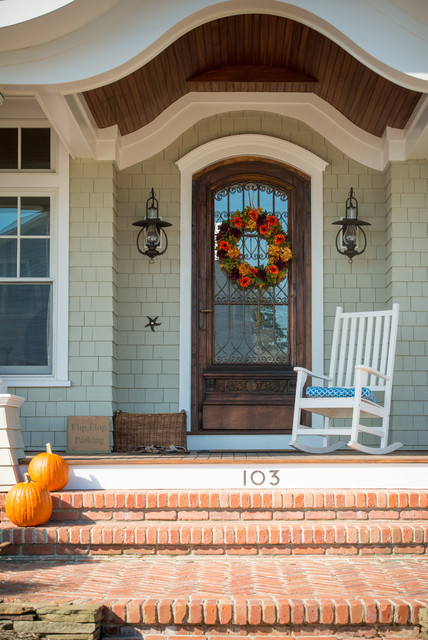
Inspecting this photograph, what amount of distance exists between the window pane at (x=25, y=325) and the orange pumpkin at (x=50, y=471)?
5.99 ft

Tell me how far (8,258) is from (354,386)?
111 inches

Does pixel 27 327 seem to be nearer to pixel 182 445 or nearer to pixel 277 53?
pixel 182 445

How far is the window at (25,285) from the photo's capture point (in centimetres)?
600

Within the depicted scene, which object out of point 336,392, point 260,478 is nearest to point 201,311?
point 336,392

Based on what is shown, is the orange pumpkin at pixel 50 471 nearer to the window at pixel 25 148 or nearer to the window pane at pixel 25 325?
the window pane at pixel 25 325

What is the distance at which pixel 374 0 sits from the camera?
4766 mm

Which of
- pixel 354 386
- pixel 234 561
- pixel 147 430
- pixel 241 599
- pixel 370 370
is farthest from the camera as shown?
pixel 147 430

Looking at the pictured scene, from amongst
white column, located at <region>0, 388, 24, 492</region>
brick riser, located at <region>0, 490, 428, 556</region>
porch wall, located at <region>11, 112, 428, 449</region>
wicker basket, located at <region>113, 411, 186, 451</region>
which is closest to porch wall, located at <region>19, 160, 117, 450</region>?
porch wall, located at <region>11, 112, 428, 449</region>

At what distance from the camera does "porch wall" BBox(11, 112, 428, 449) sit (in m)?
5.93

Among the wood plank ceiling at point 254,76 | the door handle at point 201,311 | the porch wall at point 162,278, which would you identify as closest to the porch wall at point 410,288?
the porch wall at point 162,278

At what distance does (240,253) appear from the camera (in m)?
6.40

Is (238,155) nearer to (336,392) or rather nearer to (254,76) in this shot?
(254,76)

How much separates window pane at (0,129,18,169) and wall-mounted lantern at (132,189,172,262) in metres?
1.07

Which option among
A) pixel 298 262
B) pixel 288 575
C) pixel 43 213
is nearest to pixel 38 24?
pixel 43 213
